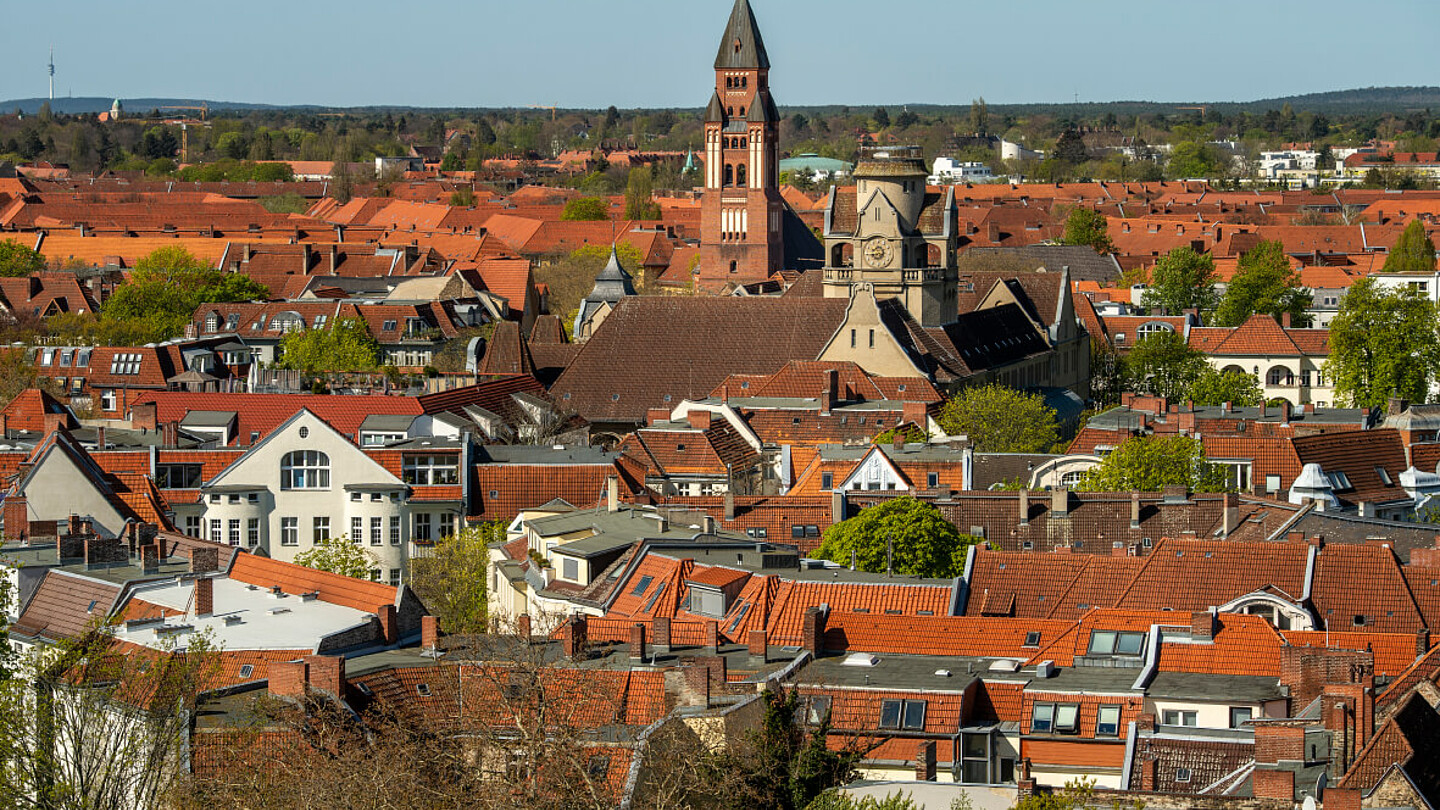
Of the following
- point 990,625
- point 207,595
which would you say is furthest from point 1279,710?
point 207,595

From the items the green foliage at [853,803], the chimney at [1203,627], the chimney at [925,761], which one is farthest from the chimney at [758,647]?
the green foliage at [853,803]

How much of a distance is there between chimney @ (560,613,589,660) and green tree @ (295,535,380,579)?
13.7m

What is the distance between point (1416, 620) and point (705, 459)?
23.7 metres

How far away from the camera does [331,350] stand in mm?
85812

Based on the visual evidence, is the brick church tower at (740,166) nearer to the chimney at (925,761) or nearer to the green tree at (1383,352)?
the green tree at (1383,352)

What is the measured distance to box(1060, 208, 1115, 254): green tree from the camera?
137375 mm

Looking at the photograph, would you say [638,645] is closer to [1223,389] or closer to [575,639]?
[575,639]

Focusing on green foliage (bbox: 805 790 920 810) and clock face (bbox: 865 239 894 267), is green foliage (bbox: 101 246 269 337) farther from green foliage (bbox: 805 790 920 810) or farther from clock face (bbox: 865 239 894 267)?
green foliage (bbox: 805 790 920 810)

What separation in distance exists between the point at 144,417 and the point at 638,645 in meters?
30.2

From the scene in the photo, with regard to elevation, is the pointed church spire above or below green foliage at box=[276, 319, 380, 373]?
above

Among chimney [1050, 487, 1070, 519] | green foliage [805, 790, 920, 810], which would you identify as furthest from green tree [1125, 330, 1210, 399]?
green foliage [805, 790, 920, 810]

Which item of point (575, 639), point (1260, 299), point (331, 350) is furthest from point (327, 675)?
A: point (1260, 299)

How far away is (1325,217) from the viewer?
169 meters

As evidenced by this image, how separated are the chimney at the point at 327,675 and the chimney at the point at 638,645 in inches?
171
